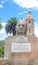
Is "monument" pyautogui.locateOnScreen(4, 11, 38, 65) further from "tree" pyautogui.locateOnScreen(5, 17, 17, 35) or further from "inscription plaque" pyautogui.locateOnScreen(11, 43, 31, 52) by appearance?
"tree" pyautogui.locateOnScreen(5, 17, 17, 35)

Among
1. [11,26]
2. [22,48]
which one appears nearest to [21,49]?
[22,48]

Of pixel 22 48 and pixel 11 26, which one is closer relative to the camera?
pixel 22 48

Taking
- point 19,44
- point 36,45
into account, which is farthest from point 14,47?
point 36,45

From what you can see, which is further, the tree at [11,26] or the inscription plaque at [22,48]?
the tree at [11,26]

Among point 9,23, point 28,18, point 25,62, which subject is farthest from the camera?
point 9,23

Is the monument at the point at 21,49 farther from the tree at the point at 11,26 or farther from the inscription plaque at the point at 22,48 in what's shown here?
the tree at the point at 11,26

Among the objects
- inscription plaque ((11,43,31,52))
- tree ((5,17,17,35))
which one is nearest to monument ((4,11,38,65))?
inscription plaque ((11,43,31,52))

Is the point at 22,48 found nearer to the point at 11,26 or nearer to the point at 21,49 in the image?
the point at 21,49

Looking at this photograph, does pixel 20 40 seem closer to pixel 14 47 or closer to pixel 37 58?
pixel 14 47

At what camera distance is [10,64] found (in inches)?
781

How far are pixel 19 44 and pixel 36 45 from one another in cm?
149

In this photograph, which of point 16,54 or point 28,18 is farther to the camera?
point 28,18

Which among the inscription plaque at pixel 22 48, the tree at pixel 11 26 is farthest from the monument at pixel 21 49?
the tree at pixel 11 26

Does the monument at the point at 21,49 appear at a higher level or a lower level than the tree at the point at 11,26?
lower
